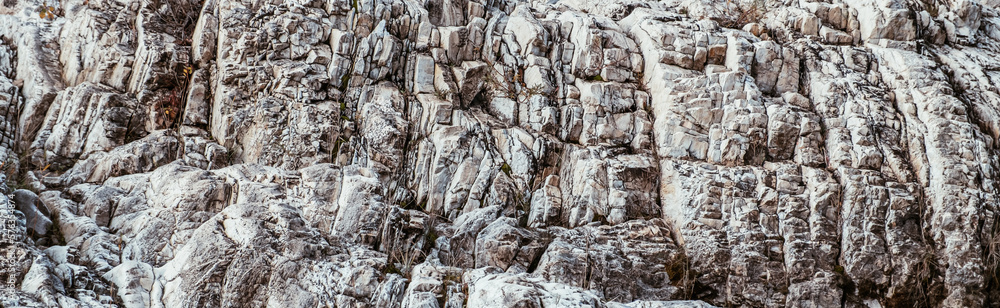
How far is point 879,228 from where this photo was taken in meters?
8.93

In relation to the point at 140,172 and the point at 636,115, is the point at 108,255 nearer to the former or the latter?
the point at 140,172

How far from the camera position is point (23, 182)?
9766 mm

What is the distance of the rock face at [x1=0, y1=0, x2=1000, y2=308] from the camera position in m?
8.21

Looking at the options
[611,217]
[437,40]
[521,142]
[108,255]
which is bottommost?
[108,255]

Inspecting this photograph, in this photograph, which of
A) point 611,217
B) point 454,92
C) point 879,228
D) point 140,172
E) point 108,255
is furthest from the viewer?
point 454,92

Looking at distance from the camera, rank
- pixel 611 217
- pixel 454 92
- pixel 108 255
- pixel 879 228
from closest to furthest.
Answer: pixel 108 255 → pixel 879 228 → pixel 611 217 → pixel 454 92

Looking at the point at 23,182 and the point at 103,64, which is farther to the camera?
the point at 103,64

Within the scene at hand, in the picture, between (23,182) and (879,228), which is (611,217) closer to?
(879,228)

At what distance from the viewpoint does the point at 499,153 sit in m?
10.4

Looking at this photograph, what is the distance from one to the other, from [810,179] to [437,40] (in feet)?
21.1

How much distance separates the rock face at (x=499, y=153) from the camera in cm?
821

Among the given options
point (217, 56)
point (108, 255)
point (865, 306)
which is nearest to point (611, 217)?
point (865, 306)

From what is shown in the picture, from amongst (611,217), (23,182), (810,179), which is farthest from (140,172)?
(810,179)

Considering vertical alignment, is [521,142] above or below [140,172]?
above
